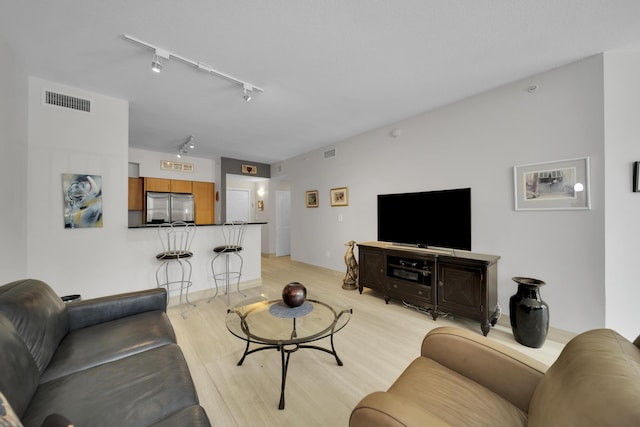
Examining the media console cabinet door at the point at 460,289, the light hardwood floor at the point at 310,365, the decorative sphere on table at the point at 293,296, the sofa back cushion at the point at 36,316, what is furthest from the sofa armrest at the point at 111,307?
the media console cabinet door at the point at 460,289

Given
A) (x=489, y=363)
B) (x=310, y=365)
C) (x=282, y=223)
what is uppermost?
(x=282, y=223)

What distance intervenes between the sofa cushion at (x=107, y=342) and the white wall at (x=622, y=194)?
3.67 m

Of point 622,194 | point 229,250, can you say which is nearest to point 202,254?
point 229,250

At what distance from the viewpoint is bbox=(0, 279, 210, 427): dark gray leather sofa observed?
97cm

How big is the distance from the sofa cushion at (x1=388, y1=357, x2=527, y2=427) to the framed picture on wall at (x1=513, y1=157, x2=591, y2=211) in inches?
87.1

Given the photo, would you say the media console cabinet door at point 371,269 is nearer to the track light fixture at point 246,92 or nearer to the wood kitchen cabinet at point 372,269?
the wood kitchen cabinet at point 372,269

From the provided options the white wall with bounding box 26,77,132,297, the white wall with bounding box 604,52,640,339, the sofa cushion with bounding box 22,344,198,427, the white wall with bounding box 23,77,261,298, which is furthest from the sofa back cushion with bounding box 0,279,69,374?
the white wall with bounding box 604,52,640,339

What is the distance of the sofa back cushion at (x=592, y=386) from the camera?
565 mm

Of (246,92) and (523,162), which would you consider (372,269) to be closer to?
(523,162)

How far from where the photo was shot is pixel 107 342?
59.1 inches

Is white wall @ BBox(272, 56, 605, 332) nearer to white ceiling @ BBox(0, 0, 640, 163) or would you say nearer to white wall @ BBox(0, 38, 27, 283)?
white ceiling @ BBox(0, 0, 640, 163)

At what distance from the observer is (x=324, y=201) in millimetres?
5117

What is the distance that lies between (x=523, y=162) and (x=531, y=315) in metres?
1.56

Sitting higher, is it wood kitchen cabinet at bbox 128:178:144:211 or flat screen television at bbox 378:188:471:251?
wood kitchen cabinet at bbox 128:178:144:211
